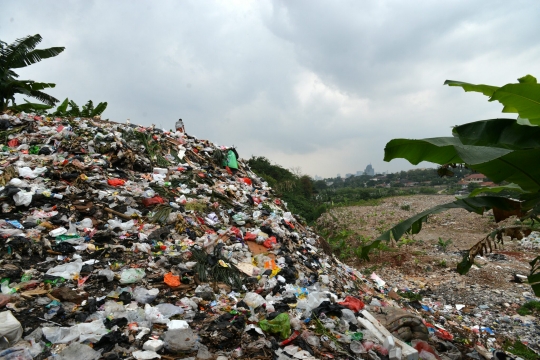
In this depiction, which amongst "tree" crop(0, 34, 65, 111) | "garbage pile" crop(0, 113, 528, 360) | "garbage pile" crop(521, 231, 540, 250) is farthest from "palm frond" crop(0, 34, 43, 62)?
"garbage pile" crop(521, 231, 540, 250)

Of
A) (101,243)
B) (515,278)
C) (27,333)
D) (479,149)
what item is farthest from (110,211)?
(515,278)

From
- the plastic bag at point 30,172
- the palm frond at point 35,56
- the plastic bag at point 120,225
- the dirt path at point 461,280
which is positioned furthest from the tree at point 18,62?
the dirt path at point 461,280

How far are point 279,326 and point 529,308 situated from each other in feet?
15.3

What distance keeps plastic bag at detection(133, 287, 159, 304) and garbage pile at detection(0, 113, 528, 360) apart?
1cm

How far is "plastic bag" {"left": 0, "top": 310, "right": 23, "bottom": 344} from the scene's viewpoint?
6.28 ft

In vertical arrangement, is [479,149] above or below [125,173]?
below

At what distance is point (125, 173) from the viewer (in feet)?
15.1

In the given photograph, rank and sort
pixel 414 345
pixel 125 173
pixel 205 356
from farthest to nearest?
pixel 125 173, pixel 414 345, pixel 205 356

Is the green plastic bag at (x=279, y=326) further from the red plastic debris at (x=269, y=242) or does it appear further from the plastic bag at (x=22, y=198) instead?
the plastic bag at (x=22, y=198)

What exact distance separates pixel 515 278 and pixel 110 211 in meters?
6.94

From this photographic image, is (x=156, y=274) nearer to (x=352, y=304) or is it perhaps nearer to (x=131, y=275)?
(x=131, y=275)

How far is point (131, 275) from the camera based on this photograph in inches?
108

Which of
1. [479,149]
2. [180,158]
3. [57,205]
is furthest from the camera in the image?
[180,158]

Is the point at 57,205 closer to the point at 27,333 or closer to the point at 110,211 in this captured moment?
the point at 110,211
